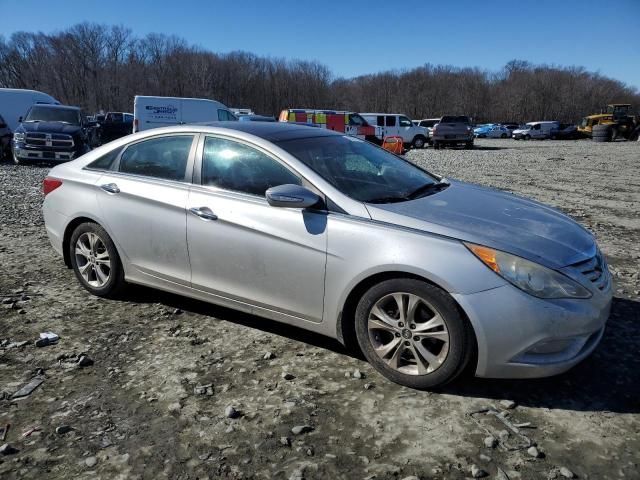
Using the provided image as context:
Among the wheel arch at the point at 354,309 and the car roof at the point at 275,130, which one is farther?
the car roof at the point at 275,130

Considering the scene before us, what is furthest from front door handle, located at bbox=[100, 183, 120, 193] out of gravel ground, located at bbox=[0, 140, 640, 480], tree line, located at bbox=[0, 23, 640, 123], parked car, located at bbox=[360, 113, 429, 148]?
tree line, located at bbox=[0, 23, 640, 123]

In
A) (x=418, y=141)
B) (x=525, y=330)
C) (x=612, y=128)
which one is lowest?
(x=525, y=330)

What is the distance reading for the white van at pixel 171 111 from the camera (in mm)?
19734

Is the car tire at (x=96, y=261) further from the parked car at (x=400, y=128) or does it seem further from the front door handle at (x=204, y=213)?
the parked car at (x=400, y=128)

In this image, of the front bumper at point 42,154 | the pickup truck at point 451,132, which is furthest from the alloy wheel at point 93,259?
the pickup truck at point 451,132

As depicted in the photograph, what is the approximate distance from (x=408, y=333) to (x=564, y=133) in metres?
51.2

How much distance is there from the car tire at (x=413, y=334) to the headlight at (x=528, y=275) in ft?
1.02

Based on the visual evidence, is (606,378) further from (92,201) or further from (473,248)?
(92,201)

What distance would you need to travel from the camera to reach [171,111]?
20172mm

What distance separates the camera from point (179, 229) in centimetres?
366

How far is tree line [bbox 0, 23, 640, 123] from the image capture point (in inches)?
3519

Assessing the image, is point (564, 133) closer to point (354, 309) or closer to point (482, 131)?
point (482, 131)

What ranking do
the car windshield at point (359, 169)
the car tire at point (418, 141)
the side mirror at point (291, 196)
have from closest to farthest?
the side mirror at point (291, 196), the car windshield at point (359, 169), the car tire at point (418, 141)

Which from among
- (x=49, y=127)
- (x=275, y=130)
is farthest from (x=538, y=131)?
(x=275, y=130)
